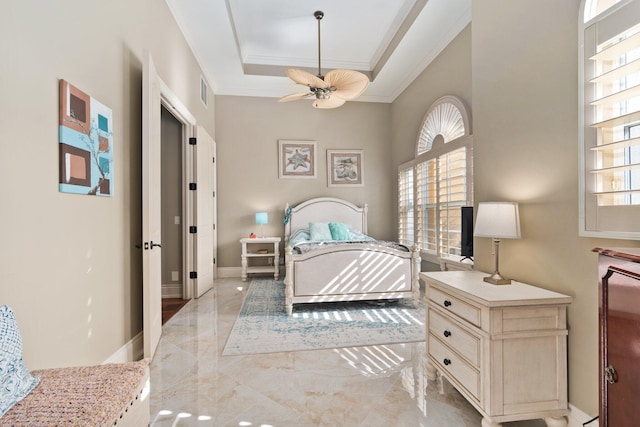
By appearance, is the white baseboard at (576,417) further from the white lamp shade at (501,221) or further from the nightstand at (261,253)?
the nightstand at (261,253)

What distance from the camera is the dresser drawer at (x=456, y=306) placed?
61.3 inches

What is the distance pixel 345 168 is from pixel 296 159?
0.95m

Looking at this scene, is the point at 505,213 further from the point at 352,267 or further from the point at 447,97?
the point at 447,97

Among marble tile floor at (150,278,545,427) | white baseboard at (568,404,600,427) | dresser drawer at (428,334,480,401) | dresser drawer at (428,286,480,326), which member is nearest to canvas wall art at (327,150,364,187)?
marble tile floor at (150,278,545,427)

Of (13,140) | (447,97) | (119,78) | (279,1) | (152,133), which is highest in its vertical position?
(279,1)

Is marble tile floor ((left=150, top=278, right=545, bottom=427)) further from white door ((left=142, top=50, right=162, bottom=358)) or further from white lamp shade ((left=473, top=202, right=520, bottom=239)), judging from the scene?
white lamp shade ((left=473, top=202, right=520, bottom=239))

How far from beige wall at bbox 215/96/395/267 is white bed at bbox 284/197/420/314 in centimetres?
224

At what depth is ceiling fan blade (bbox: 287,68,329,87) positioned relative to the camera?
325 cm

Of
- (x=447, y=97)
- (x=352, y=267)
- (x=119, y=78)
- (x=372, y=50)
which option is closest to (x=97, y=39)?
(x=119, y=78)

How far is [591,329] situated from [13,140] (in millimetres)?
2712

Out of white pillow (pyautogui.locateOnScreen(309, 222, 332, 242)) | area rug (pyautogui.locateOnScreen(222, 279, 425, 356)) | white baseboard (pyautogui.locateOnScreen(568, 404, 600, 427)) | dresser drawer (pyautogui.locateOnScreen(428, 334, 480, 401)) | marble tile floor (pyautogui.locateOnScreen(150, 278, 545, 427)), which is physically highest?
white pillow (pyautogui.locateOnScreen(309, 222, 332, 242))

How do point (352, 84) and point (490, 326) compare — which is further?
point (352, 84)

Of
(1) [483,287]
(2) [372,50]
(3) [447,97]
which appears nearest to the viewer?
(1) [483,287]

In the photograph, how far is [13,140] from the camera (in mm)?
1317
